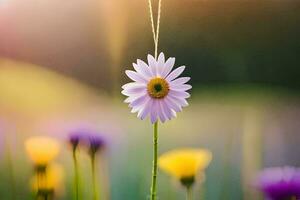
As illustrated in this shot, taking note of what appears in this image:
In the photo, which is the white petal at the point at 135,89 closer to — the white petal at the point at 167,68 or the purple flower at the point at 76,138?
the white petal at the point at 167,68

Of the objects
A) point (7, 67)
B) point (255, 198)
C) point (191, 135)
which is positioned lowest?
point (255, 198)

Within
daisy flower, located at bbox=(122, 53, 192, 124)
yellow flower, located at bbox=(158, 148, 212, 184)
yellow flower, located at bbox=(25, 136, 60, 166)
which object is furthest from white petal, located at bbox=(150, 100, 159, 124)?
yellow flower, located at bbox=(25, 136, 60, 166)

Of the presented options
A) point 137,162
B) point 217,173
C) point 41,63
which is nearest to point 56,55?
point 41,63

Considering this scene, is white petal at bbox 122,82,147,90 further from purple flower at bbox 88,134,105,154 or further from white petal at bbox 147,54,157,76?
purple flower at bbox 88,134,105,154

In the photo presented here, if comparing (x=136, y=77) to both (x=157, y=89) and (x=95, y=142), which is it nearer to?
(x=157, y=89)

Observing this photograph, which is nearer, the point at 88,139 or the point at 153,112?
the point at 153,112

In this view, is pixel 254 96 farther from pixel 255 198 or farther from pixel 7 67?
pixel 7 67

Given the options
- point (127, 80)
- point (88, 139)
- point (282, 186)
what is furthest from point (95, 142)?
point (282, 186)
